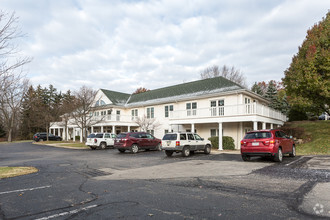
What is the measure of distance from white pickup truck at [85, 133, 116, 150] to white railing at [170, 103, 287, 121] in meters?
7.20

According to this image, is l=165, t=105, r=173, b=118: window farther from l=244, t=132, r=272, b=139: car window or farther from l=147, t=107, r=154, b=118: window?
l=244, t=132, r=272, b=139: car window

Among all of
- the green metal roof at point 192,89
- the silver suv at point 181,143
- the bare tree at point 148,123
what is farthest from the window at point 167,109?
the silver suv at point 181,143

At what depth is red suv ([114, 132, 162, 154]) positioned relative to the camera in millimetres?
19000

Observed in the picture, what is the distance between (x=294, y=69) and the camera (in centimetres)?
2078

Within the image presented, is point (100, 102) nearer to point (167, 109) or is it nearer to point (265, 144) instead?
point (167, 109)

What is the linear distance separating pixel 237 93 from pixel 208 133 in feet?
18.2

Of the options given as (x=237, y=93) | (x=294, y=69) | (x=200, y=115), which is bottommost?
(x=200, y=115)

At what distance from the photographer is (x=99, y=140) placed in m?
23.9

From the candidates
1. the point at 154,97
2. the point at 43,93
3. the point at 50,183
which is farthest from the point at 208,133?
the point at 43,93

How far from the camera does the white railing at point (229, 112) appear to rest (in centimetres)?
A: 1978

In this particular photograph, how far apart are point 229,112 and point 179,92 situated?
10162 millimetres

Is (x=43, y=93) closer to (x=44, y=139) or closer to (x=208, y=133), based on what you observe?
(x=44, y=139)

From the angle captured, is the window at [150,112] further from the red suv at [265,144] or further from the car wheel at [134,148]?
the red suv at [265,144]

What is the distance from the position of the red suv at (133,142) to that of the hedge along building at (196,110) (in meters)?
5.20
